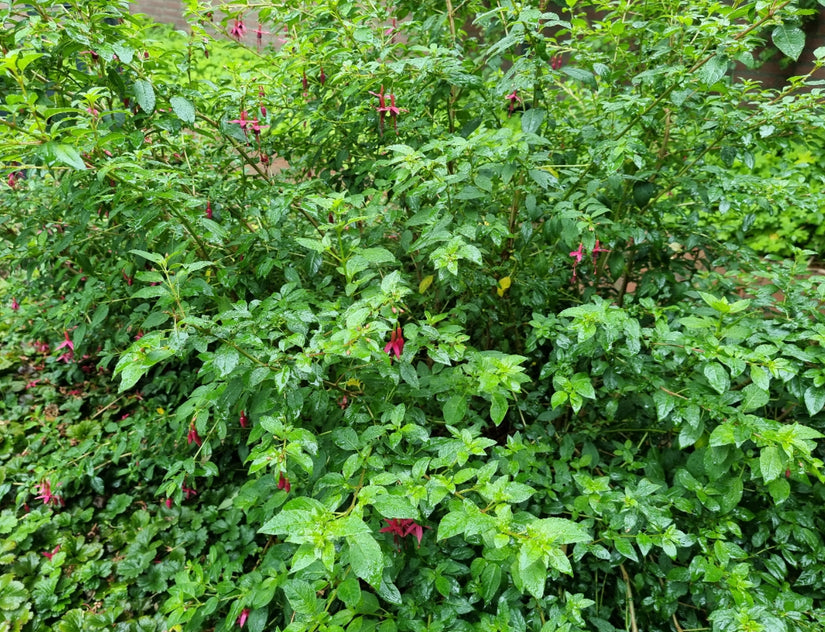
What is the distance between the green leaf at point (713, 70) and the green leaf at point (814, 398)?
87cm

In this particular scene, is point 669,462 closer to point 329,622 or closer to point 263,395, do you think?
point 329,622

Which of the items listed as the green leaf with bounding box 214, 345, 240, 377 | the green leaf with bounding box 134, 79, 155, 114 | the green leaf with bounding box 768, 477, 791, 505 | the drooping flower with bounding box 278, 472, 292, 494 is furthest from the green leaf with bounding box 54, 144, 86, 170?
the green leaf with bounding box 768, 477, 791, 505

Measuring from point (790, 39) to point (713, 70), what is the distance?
0.20m

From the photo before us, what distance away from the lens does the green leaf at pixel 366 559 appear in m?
0.97

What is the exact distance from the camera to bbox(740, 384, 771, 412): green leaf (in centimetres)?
139

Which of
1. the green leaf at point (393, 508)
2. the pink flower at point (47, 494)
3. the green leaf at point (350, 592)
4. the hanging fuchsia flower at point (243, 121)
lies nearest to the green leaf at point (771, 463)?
the green leaf at point (393, 508)

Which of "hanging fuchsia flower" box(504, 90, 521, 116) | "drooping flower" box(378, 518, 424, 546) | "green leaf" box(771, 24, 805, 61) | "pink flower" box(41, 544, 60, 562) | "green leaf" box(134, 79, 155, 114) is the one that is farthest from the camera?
"pink flower" box(41, 544, 60, 562)

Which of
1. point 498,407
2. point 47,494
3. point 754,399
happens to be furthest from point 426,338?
point 47,494

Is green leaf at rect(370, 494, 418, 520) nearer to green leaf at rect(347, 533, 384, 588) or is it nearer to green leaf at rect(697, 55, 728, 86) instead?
green leaf at rect(347, 533, 384, 588)

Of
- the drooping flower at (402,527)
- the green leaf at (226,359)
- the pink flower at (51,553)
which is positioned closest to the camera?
the green leaf at (226,359)

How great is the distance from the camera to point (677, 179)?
1.91 metres

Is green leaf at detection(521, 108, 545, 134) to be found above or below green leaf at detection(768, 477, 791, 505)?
above

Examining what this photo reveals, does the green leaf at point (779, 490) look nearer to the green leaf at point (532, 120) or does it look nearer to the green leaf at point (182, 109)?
the green leaf at point (532, 120)

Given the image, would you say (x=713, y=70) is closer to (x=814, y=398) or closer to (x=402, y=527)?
(x=814, y=398)
